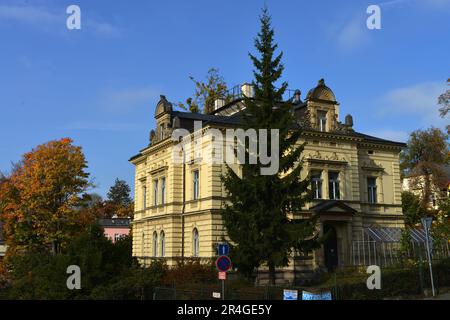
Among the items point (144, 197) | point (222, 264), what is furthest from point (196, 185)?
point (222, 264)

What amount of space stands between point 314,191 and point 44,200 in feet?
77.1

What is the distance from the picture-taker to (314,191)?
111 feet

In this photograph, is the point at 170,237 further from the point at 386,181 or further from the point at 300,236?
the point at 386,181

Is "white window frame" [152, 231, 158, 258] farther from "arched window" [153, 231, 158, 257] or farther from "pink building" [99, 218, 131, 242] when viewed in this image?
"pink building" [99, 218, 131, 242]

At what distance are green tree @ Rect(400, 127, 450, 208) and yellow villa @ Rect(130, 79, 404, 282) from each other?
970 inches

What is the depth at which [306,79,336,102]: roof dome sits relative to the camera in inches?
1411

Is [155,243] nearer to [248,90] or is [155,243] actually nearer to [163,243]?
[163,243]

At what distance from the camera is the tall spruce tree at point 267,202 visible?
24047 millimetres

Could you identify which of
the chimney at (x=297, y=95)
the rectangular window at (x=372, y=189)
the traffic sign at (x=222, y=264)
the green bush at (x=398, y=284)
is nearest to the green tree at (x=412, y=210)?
the rectangular window at (x=372, y=189)

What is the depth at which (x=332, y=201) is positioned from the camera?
33.8 meters

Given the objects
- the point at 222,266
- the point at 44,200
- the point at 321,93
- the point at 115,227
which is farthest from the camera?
the point at 115,227

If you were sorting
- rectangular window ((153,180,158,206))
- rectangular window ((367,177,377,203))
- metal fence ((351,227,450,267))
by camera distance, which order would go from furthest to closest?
1. rectangular window ((153,180,158,206))
2. rectangular window ((367,177,377,203))
3. metal fence ((351,227,450,267))

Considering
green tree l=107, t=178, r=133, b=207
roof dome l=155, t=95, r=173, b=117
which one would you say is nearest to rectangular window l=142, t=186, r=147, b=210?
roof dome l=155, t=95, r=173, b=117
